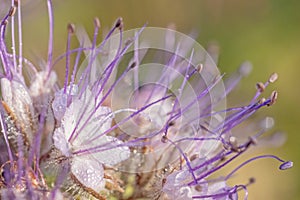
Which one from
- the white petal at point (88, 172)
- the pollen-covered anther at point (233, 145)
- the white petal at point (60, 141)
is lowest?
the white petal at point (88, 172)

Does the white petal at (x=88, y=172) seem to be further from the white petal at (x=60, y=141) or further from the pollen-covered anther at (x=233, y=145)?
the pollen-covered anther at (x=233, y=145)

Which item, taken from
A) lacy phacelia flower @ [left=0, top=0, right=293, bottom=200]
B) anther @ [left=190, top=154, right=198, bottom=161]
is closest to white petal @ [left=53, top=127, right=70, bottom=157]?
lacy phacelia flower @ [left=0, top=0, right=293, bottom=200]

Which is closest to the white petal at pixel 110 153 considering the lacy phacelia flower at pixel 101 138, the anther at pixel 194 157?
the lacy phacelia flower at pixel 101 138

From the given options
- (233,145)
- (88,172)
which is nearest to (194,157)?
(233,145)

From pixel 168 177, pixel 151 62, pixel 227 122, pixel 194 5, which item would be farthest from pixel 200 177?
pixel 194 5

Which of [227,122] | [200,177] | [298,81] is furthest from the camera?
[298,81]

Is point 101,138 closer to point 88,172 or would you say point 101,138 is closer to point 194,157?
point 88,172

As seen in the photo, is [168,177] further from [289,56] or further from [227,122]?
[289,56]
